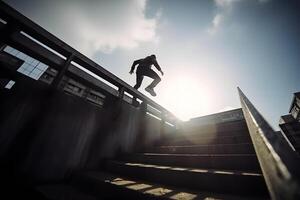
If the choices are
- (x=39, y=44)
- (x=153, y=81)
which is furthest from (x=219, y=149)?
(x=39, y=44)

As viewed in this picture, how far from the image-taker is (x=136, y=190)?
1540 millimetres

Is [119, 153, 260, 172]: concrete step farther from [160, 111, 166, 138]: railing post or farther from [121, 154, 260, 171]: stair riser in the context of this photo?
[160, 111, 166, 138]: railing post

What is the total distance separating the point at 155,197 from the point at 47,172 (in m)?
1.77

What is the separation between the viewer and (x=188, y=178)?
177 centimetres

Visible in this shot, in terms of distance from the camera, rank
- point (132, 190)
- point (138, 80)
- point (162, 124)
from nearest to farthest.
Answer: point (132, 190)
point (138, 80)
point (162, 124)

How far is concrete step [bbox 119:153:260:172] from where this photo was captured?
183 centimetres

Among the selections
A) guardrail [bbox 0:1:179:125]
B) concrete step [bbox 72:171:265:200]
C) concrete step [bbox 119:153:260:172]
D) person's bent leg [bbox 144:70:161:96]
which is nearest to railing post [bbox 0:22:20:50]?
guardrail [bbox 0:1:179:125]

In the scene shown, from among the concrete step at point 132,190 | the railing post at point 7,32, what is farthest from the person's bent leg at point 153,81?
the railing post at point 7,32

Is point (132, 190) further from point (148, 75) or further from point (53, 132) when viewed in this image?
point (148, 75)

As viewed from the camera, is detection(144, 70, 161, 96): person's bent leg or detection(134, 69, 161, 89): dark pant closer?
detection(134, 69, 161, 89): dark pant

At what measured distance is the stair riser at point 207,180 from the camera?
4.62 feet

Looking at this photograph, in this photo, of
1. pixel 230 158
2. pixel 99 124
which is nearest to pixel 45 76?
pixel 99 124

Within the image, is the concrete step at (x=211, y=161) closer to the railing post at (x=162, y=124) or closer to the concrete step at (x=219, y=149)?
the concrete step at (x=219, y=149)

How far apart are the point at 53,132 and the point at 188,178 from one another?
2.15 m
